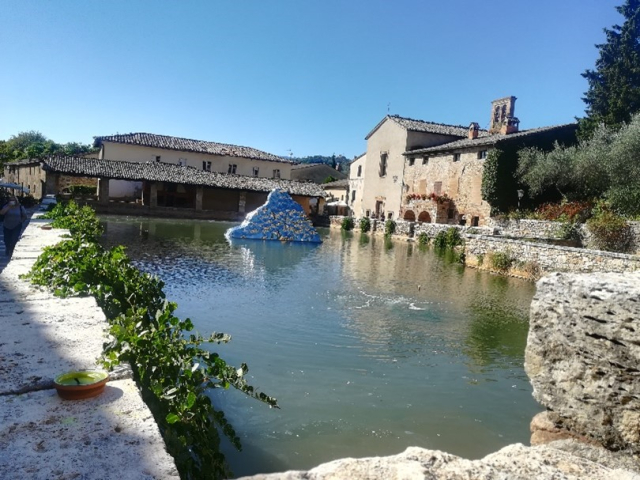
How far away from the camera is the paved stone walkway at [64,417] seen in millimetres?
2023

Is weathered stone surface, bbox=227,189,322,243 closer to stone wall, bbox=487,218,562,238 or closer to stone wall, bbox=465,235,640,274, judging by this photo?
stone wall, bbox=465,235,640,274

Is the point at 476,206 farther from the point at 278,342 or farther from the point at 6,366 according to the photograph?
the point at 6,366

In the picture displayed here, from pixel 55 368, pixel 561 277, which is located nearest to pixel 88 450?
pixel 55 368

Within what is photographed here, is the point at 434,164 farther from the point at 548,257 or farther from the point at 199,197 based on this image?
the point at 548,257

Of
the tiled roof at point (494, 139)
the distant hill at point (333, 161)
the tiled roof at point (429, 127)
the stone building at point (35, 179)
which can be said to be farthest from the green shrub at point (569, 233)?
the distant hill at point (333, 161)

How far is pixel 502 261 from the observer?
17.8 metres

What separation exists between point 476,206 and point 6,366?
32.5 m

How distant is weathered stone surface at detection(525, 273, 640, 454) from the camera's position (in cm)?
317

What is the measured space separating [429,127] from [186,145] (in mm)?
26298

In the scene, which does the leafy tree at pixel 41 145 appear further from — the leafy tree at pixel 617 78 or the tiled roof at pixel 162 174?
the leafy tree at pixel 617 78

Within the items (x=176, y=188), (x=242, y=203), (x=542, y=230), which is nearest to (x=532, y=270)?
(x=542, y=230)

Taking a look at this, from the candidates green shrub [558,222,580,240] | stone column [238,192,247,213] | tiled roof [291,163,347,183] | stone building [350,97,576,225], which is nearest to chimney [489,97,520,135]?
stone building [350,97,576,225]

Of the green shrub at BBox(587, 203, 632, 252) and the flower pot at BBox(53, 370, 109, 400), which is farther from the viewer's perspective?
the green shrub at BBox(587, 203, 632, 252)

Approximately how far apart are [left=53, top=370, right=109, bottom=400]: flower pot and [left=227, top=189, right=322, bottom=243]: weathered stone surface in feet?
76.6
